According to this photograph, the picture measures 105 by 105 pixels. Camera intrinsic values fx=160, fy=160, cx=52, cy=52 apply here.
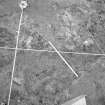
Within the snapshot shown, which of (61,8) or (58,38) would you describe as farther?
(61,8)

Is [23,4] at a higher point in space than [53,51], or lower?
higher

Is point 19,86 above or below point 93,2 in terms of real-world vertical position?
below

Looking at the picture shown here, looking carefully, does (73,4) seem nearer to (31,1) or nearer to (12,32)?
(31,1)

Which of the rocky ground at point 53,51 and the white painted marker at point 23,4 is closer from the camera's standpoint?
the rocky ground at point 53,51

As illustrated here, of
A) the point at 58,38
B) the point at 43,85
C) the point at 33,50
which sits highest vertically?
the point at 58,38

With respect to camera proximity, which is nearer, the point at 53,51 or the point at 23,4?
the point at 53,51

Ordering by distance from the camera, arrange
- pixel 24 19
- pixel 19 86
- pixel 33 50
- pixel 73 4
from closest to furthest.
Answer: pixel 19 86 → pixel 33 50 → pixel 24 19 → pixel 73 4

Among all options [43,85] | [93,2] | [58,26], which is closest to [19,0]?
[58,26]

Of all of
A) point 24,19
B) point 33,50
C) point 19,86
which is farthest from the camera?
point 24,19

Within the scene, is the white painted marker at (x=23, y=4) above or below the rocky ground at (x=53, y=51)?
above

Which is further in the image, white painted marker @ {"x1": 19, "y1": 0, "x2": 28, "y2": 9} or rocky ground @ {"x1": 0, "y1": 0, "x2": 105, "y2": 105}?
white painted marker @ {"x1": 19, "y1": 0, "x2": 28, "y2": 9}

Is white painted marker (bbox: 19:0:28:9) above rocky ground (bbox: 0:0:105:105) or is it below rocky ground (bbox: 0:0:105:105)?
above
